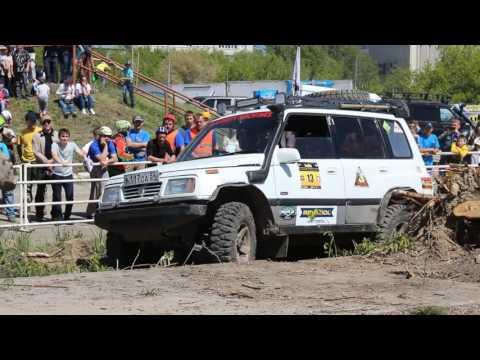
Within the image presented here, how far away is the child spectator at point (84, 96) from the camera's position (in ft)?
87.6

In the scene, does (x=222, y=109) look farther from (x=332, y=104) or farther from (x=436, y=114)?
(x=436, y=114)

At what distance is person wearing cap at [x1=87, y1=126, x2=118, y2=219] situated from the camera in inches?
621

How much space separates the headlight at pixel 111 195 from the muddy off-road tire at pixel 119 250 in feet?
1.46

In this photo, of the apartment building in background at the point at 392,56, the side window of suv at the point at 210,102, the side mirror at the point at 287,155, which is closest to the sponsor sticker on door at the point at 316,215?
the side mirror at the point at 287,155

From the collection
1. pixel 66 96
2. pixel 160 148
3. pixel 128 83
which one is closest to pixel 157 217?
pixel 160 148

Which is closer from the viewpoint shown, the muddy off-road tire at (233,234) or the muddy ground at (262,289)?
the muddy ground at (262,289)

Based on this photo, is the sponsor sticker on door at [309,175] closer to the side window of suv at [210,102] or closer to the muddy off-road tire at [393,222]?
the muddy off-road tire at [393,222]

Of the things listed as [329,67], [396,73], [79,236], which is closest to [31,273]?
[79,236]

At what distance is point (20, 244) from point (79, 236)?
4.16 feet

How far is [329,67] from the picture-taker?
76125 mm

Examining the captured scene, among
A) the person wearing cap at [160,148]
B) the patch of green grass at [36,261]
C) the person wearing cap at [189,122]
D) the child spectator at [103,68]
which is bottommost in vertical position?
the patch of green grass at [36,261]

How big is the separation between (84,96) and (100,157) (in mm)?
11796

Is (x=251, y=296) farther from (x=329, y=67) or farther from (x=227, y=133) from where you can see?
(x=329, y=67)
